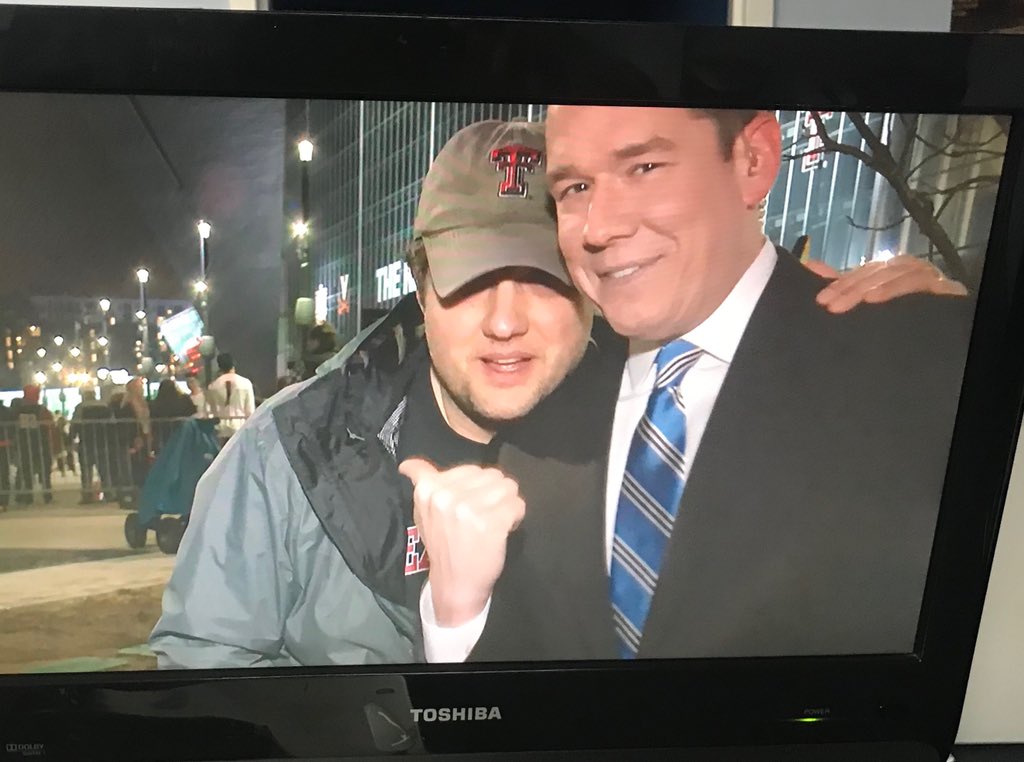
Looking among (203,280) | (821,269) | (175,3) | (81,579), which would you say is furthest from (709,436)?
(175,3)

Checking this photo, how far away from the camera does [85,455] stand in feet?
2.47

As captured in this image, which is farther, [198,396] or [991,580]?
[991,580]

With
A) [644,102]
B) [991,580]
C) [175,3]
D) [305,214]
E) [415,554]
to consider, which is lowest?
[991,580]

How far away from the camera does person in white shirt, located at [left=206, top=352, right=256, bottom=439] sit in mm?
752

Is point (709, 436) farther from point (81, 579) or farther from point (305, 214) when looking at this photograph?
point (81, 579)

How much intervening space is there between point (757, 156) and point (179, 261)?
0.54 meters

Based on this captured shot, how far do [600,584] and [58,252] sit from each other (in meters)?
0.60

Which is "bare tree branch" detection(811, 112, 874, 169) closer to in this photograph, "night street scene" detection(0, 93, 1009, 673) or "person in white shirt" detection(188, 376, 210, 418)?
"night street scene" detection(0, 93, 1009, 673)

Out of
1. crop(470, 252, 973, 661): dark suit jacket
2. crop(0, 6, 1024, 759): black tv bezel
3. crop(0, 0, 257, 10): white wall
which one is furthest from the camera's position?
crop(0, 0, 257, 10): white wall

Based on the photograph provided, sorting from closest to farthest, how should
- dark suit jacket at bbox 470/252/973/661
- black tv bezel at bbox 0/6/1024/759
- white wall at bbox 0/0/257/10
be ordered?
black tv bezel at bbox 0/6/1024/759, dark suit jacket at bbox 470/252/973/661, white wall at bbox 0/0/257/10

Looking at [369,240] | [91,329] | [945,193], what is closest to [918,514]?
[945,193]

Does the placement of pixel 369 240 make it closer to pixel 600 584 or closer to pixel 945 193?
pixel 600 584

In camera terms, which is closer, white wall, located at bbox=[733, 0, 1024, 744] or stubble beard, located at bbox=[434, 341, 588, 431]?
stubble beard, located at bbox=[434, 341, 588, 431]

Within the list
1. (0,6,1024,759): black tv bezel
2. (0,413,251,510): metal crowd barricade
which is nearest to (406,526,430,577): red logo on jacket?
(0,6,1024,759): black tv bezel
